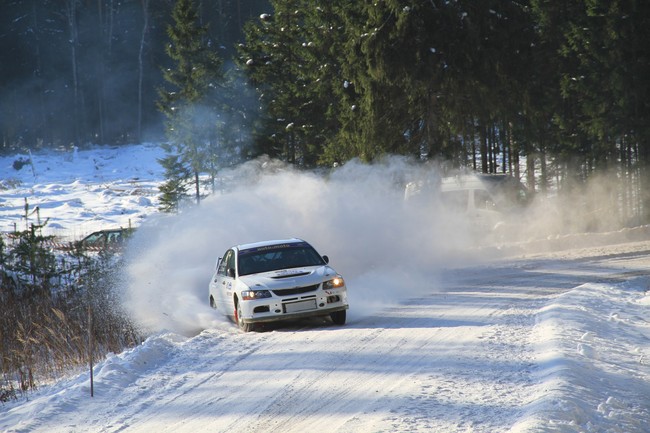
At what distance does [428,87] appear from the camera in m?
29.7

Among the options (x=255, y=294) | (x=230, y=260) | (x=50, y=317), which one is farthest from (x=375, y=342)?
(x=50, y=317)

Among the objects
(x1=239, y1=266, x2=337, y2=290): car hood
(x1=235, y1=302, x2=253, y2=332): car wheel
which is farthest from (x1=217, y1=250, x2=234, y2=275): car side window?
(x1=235, y1=302, x2=253, y2=332): car wheel

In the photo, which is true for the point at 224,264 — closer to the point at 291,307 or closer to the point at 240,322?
the point at 240,322

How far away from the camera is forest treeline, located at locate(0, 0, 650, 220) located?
29484 mm

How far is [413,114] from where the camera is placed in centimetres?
3131

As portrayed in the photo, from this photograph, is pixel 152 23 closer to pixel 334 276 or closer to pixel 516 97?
pixel 516 97

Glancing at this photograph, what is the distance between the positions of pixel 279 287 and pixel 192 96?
99.9 feet

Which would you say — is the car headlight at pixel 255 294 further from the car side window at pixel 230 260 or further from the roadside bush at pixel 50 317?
the roadside bush at pixel 50 317

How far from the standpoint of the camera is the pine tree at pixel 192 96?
42347 millimetres

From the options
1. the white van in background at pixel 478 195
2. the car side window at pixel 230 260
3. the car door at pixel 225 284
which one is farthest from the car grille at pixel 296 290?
the white van in background at pixel 478 195

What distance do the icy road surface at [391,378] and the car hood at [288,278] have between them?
806mm

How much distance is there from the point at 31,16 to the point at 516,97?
180 feet

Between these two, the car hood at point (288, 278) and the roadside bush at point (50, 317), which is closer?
the roadside bush at point (50, 317)

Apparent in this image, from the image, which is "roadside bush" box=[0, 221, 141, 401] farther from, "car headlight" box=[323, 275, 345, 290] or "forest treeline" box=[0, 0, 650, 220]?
"forest treeline" box=[0, 0, 650, 220]
